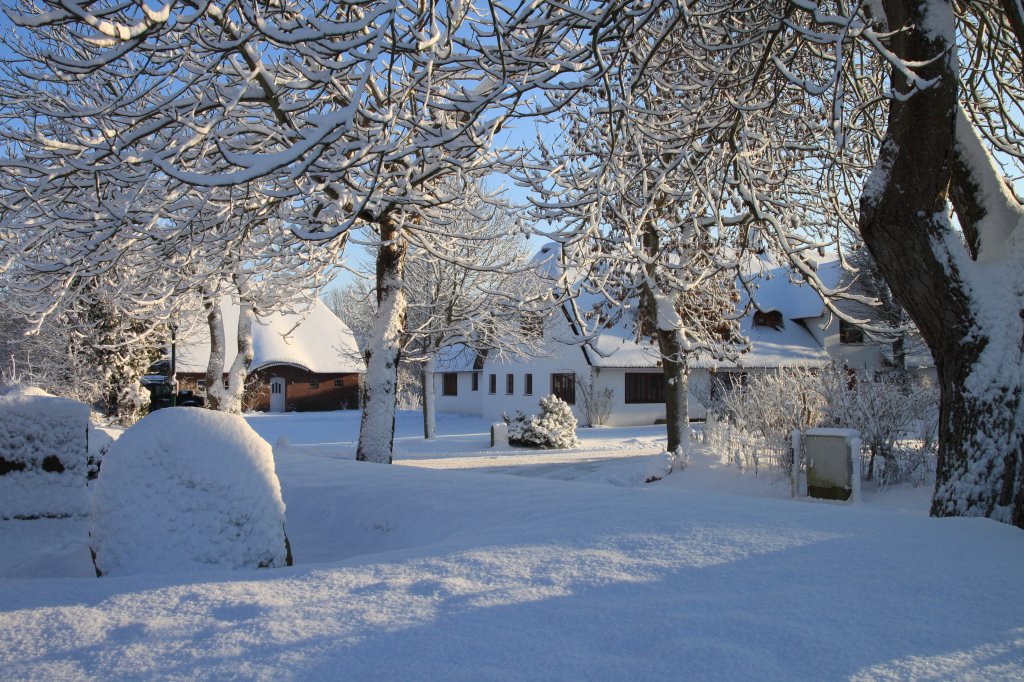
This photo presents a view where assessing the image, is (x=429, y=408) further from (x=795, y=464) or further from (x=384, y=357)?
(x=795, y=464)

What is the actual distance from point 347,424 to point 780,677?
97.8ft

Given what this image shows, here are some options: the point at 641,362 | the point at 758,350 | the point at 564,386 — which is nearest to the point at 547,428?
the point at 641,362

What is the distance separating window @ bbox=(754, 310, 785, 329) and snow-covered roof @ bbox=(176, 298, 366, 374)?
19038 mm

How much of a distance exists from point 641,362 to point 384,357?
19.0m

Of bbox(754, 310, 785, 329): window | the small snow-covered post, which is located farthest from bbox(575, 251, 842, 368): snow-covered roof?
the small snow-covered post

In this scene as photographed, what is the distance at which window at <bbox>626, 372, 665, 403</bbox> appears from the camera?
29.9 m

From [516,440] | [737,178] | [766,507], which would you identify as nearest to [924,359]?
[516,440]

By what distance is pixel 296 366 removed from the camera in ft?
128

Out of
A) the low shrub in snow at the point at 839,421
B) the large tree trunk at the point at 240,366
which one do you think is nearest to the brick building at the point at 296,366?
the large tree trunk at the point at 240,366

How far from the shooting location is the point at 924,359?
32.1 metres

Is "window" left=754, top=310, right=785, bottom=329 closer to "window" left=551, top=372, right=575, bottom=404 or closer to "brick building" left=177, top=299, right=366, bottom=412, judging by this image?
"window" left=551, top=372, right=575, bottom=404

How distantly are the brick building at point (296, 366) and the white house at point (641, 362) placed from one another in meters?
6.23

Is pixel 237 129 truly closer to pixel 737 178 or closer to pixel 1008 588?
pixel 737 178

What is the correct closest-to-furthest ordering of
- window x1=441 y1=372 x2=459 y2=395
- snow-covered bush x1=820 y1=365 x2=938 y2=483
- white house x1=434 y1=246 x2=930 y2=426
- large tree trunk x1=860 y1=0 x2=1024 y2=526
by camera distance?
large tree trunk x1=860 y1=0 x2=1024 y2=526
snow-covered bush x1=820 y1=365 x2=938 y2=483
white house x1=434 y1=246 x2=930 y2=426
window x1=441 y1=372 x2=459 y2=395
